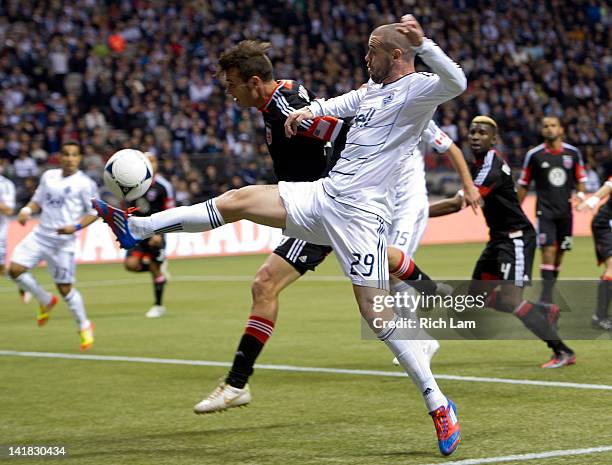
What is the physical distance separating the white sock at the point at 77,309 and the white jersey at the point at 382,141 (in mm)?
5288

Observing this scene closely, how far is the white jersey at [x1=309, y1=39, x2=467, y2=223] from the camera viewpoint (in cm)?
637

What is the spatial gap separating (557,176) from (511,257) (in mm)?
4153

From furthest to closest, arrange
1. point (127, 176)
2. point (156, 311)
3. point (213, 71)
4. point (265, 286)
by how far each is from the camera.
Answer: point (213, 71) → point (156, 311) → point (265, 286) → point (127, 176)

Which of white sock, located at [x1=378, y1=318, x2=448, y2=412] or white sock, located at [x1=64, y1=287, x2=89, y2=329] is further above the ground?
white sock, located at [x1=378, y1=318, x2=448, y2=412]

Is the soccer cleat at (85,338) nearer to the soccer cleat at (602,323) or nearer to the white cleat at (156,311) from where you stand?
the white cleat at (156,311)

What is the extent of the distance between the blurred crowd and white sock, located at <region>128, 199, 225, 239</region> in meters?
16.6

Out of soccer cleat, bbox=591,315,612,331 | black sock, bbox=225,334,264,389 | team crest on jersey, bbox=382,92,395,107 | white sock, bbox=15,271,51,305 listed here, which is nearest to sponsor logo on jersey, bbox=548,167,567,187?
soccer cleat, bbox=591,315,612,331

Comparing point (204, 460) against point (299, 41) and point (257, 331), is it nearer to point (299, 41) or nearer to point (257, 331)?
point (257, 331)

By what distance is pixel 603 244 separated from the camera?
41.5 ft

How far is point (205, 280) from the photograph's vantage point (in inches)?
770

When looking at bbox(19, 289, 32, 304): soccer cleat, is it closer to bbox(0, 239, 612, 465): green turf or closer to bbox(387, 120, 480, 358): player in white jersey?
bbox(0, 239, 612, 465): green turf

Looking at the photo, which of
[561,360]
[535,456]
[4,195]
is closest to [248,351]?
[535,456]

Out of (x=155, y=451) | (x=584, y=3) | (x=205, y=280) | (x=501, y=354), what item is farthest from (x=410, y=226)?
(x=584, y=3)

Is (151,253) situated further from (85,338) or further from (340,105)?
(340,105)
